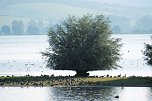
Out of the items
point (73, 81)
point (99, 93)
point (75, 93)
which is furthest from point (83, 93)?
point (73, 81)

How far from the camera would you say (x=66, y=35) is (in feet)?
335

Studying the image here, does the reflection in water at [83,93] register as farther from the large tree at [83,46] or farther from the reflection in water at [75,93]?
the large tree at [83,46]

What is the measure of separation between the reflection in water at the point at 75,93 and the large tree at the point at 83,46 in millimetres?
13710

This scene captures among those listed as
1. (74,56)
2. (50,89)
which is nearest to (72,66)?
(74,56)

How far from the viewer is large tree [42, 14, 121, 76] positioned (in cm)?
9881

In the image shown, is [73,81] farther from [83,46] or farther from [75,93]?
[75,93]

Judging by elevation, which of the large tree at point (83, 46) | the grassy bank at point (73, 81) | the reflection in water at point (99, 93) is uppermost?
the large tree at point (83, 46)

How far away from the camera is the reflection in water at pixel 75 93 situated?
7400cm

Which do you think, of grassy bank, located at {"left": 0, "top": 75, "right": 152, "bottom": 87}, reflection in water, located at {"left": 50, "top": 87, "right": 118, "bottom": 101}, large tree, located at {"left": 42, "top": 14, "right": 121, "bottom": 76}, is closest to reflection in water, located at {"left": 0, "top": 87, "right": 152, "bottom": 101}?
reflection in water, located at {"left": 50, "top": 87, "right": 118, "bottom": 101}

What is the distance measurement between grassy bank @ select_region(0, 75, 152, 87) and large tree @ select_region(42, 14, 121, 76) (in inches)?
225

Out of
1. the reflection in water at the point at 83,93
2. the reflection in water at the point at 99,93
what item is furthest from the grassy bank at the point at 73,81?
the reflection in water at the point at 83,93

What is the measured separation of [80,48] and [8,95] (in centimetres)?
2528

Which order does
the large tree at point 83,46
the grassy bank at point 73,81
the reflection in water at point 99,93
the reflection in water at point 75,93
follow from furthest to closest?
the large tree at point 83,46 < the grassy bank at point 73,81 < the reflection in water at point 75,93 < the reflection in water at point 99,93

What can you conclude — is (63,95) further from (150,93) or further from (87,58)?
(87,58)
